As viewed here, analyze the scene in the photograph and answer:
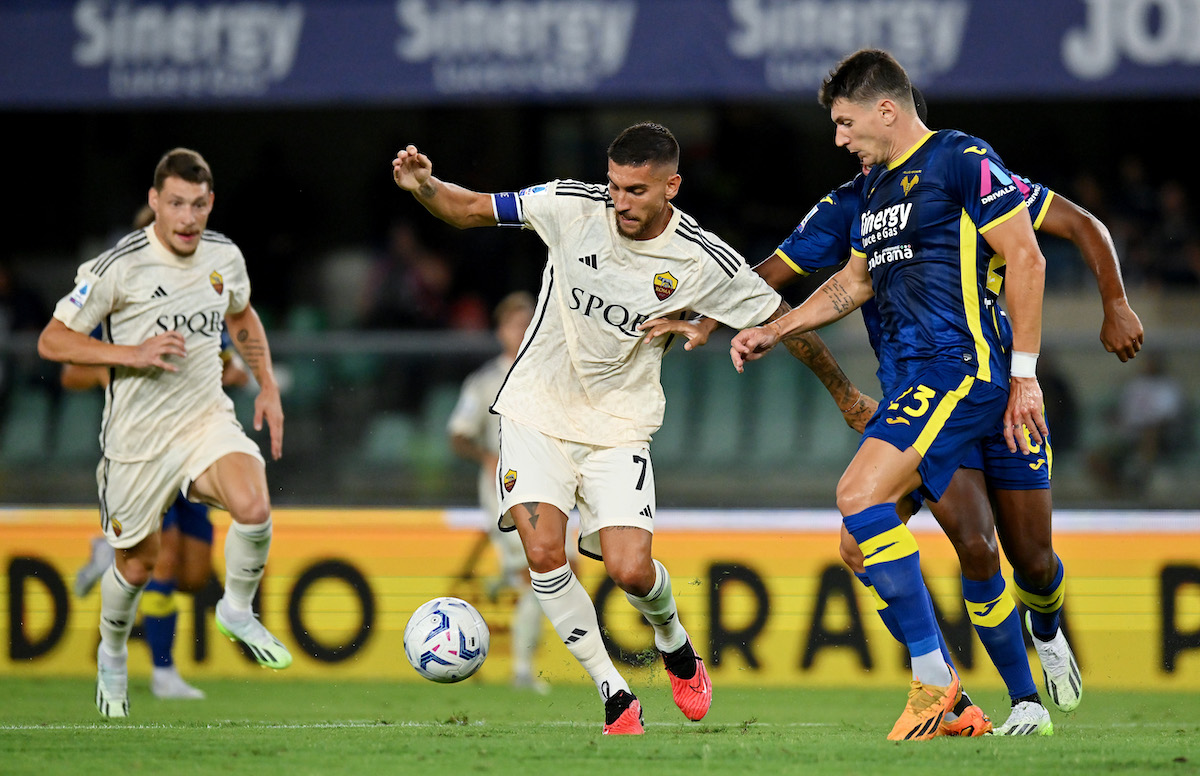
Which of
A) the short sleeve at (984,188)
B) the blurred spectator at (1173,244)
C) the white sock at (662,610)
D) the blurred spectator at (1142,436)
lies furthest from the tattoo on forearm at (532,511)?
the blurred spectator at (1173,244)

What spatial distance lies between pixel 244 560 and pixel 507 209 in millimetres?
2290

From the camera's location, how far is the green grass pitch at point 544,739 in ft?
14.8

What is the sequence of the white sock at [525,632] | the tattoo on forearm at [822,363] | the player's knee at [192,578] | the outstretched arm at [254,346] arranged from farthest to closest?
the white sock at [525,632], the player's knee at [192,578], the outstretched arm at [254,346], the tattoo on forearm at [822,363]

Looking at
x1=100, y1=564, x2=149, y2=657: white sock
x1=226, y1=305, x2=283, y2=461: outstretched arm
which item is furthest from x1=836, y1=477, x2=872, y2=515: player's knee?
x1=100, y1=564, x2=149, y2=657: white sock

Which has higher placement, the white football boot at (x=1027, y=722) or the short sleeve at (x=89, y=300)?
the short sleeve at (x=89, y=300)

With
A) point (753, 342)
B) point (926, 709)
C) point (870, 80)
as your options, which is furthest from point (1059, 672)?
point (870, 80)

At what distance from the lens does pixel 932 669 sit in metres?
4.94

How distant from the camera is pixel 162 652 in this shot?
8219 mm

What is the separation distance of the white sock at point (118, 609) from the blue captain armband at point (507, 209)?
289 cm

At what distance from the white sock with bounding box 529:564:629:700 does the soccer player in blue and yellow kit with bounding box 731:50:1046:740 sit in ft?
3.70

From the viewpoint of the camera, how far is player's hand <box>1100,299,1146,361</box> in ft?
17.5

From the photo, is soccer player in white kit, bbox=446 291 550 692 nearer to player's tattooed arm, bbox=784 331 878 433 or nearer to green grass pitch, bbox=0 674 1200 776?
green grass pitch, bbox=0 674 1200 776

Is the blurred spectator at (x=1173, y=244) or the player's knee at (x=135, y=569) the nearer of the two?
the player's knee at (x=135, y=569)

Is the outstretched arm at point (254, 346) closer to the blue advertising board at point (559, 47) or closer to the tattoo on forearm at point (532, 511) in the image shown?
the tattoo on forearm at point (532, 511)
